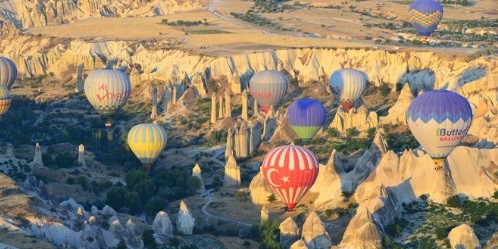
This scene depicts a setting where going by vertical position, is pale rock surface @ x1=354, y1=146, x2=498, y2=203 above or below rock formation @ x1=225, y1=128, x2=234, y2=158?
above

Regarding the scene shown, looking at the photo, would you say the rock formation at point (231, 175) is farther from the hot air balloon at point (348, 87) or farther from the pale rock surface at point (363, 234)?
the pale rock surface at point (363, 234)

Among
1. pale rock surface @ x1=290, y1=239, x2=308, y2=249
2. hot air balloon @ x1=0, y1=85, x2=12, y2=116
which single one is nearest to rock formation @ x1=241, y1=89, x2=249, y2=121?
hot air balloon @ x1=0, y1=85, x2=12, y2=116

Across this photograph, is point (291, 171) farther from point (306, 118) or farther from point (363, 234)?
point (306, 118)

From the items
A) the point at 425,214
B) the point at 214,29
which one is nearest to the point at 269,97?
the point at 425,214

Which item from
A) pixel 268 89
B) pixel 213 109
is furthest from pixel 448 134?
pixel 213 109

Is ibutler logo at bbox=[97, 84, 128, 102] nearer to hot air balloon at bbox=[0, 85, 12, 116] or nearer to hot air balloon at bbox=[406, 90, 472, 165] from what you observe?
hot air balloon at bbox=[0, 85, 12, 116]

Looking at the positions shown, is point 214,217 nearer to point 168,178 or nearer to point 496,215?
point 168,178

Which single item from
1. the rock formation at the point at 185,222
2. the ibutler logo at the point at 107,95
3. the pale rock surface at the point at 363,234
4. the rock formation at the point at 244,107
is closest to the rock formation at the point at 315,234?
the pale rock surface at the point at 363,234
